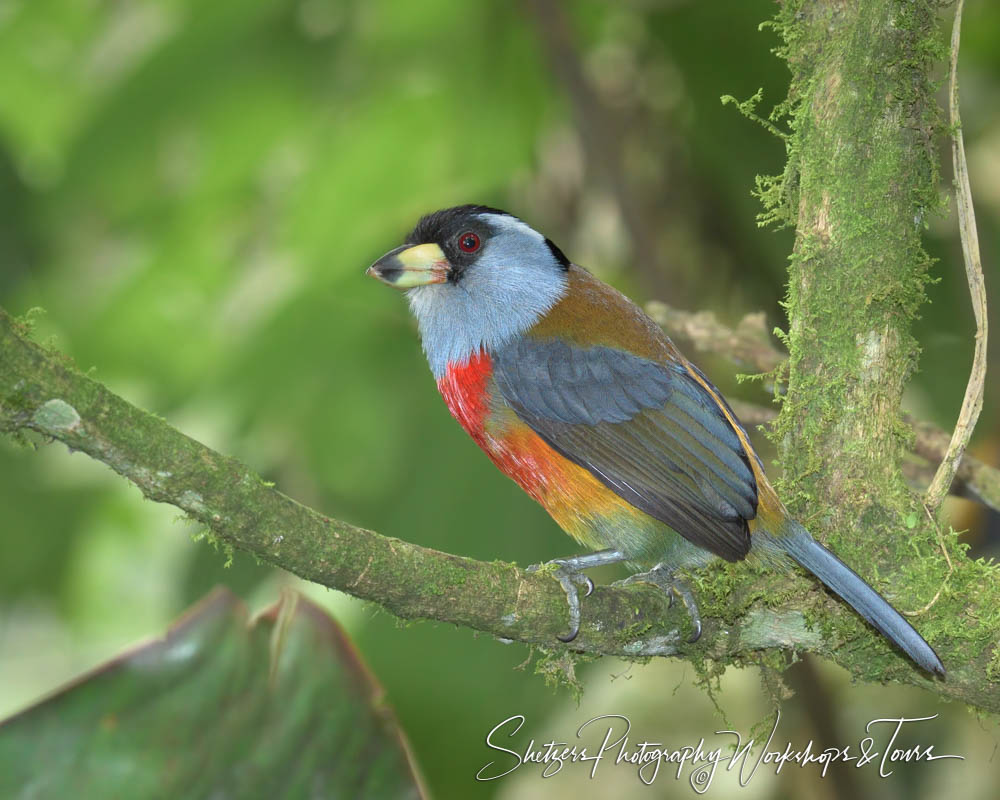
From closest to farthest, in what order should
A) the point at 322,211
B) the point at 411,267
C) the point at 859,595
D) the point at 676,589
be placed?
1. the point at 859,595
2. the point at 676,589
3. the point at 411,267
4. the point at 322,211

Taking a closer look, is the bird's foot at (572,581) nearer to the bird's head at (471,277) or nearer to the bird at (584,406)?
the bird at (584,406)

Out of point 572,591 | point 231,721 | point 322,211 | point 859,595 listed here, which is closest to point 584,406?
point 572,591

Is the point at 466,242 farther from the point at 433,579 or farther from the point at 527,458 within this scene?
the point at 433,579

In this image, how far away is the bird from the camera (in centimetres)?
251

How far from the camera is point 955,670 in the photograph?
199 centimetres

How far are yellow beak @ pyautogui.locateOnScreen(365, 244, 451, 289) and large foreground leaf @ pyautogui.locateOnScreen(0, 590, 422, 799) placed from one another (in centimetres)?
132

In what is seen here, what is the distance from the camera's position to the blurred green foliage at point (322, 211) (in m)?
3.66

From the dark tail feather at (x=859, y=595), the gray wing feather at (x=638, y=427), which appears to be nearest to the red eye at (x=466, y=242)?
the gray wing feather at (x=638, y=427)

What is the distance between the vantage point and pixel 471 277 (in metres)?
3.14

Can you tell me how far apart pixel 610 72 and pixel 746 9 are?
757 millimetres

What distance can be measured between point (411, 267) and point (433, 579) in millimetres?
1429

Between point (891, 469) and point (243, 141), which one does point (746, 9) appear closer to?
point (243, 141)

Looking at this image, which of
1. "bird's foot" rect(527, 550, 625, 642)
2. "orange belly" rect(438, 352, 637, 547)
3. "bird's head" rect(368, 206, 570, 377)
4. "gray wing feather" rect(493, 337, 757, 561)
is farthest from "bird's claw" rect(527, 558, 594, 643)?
"bird's head" rect(368, 206, 570, 377)

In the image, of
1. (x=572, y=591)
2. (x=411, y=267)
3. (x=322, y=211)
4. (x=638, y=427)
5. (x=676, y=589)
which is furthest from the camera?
(x=322, y=211)
